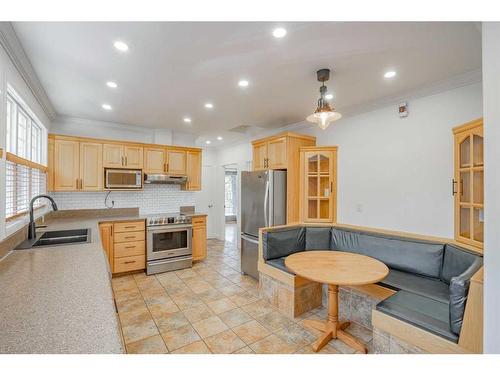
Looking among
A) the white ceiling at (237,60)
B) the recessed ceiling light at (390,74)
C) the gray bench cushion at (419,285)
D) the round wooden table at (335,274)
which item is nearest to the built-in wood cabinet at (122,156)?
the white ceiling at (237,60)

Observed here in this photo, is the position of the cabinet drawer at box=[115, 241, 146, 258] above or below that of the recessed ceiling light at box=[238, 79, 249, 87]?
below

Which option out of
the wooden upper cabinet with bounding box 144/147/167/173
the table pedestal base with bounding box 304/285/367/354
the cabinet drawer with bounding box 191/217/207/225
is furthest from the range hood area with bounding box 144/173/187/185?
the table pedestal base with bounding box 304/285/367/354

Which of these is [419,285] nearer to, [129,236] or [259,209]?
[259,209]

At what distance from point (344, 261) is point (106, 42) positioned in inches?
111

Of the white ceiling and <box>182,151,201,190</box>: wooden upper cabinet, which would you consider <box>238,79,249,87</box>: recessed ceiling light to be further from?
<box>182,151,201,190</box>: wooden upper cabinet

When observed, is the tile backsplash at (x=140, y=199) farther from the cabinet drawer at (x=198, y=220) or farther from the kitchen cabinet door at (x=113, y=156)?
the cabinet drawer at (x=198, y=220)

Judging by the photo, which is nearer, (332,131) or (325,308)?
(325,308)

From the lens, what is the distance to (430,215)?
271 centimetres

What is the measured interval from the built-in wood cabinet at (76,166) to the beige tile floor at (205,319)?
1.62m

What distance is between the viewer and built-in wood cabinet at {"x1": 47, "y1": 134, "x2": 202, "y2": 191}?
3.64 metres

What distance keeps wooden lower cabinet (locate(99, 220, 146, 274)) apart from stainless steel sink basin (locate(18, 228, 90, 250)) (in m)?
0.67

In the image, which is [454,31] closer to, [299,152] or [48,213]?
[299,152]
